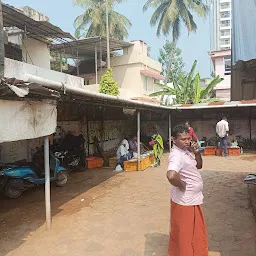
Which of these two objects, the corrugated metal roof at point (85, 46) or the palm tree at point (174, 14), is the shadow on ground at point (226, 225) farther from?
the palm tree at point (174, 14)

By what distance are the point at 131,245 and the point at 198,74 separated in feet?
45.7

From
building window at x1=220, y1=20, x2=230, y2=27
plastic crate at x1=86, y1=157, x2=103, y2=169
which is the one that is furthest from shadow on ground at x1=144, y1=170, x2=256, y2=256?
building window at x1=220, y1=20, x2=230, y2=27

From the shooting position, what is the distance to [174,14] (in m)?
28.2

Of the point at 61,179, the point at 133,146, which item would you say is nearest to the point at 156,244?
the point at 61,179

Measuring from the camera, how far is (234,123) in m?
16.1

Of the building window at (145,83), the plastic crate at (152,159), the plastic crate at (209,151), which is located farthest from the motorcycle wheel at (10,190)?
the building window at (145,83)

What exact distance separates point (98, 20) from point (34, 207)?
75.9 ft

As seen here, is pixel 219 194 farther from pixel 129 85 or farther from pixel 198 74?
pixel 129 85

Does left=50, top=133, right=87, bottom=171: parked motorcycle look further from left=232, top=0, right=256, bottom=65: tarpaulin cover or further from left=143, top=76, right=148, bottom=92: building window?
left=143, top=76, right=148, bottom=92: building window

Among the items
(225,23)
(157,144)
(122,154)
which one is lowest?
(122,154)

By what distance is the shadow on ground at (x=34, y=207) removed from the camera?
4.80 metres

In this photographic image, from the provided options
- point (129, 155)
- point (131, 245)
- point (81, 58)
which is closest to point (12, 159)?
point (129, 155)

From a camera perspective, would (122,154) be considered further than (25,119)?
Yes

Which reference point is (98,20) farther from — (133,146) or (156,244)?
(156,244)
